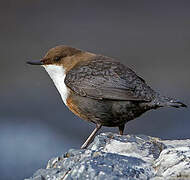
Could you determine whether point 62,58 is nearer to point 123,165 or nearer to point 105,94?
point 105,94

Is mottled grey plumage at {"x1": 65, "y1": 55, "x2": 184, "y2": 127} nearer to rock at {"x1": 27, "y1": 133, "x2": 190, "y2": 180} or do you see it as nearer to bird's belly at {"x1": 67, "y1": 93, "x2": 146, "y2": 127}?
bird's belly at {"x1": 67, "y1": 93, "x2": 146, "y2": 127}

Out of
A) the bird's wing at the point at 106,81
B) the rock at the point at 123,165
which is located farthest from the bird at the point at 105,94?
the rock at the point at 123,165

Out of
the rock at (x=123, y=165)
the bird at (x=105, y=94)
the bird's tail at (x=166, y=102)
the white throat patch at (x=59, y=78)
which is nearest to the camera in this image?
the rock at (x=123, y=165)

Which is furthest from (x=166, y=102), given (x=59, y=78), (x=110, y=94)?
(x=59, y=78)

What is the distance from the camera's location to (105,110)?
3.55 m

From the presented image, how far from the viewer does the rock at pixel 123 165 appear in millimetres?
2448

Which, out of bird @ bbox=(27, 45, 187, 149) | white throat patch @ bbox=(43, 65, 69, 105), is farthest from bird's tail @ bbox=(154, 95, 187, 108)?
white throat patch @ bbox=(43, 65, 69, 105)

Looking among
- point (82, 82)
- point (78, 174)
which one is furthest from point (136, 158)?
point (82, 82)

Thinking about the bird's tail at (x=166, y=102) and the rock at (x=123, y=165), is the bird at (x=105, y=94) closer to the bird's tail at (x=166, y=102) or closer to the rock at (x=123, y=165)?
the bird's tail at (x=166, y=102)

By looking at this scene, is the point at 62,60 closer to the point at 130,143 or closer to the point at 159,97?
the point at 159,97

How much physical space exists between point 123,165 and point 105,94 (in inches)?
42.7

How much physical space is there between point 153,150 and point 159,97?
0.63m

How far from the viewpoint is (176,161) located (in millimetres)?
2506

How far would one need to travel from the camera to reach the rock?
96.4 inches
